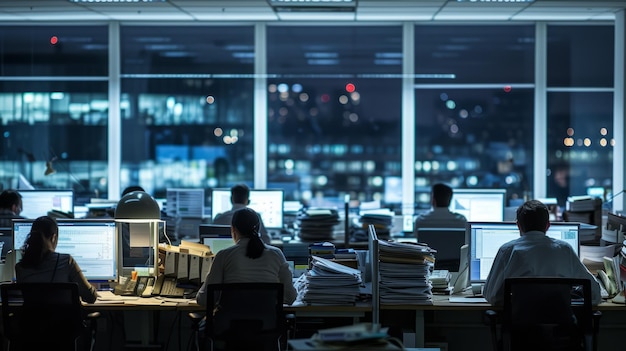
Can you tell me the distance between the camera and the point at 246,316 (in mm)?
4492

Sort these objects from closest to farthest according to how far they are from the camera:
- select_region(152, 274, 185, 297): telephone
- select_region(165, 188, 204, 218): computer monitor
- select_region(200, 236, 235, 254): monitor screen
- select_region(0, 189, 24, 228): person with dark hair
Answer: select_region(152, 274, 185, 297): telephone, select_region(200, 236, 235, 254): monitor screen, select_region(0, 189, 24, 228): person with dark hair, select_region(165, 188, 204, 218): computer monitor

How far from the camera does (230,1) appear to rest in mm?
8336

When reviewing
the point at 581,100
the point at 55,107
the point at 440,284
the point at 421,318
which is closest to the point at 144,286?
the point at 421,318

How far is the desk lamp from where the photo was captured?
5363mm

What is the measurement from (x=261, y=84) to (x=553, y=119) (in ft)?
11.3

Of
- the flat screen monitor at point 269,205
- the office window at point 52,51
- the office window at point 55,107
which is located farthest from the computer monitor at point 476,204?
the office window at point 52,51

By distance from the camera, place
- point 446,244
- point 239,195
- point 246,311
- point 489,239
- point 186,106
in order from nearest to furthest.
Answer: point 246,311 < point 489,239 < point 446,244 < point 239,195 < point 186,106

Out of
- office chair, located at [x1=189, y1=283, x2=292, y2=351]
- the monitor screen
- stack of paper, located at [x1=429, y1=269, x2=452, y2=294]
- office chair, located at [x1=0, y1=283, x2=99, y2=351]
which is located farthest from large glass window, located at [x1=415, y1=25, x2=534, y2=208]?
office chair, located at [x1=0, y1=283, x2=99, y2=351]

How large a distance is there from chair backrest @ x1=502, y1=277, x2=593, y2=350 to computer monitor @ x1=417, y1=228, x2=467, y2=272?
61.8 inches

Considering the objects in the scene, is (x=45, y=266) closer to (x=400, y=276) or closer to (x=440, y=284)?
(x=400, y=276)

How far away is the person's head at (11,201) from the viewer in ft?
24.7

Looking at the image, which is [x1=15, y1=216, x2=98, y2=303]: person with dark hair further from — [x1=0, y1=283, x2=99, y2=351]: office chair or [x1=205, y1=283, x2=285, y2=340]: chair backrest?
[x1=205, y1=283, x2=285, y2=340]: chair backrest

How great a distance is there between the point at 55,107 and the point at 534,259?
7016mm

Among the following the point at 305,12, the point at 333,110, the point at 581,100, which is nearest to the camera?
the point at 305,12
